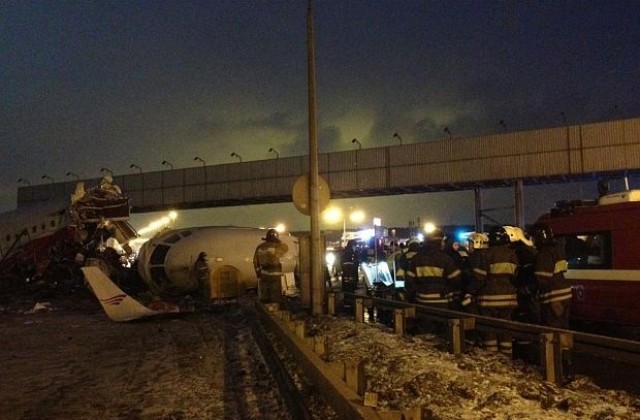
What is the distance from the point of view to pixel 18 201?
50906 millimetres

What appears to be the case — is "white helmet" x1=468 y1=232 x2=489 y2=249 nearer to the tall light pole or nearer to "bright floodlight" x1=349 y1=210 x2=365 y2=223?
the tall light pole

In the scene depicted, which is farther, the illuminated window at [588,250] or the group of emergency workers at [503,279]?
the illuminated window at [588,250]

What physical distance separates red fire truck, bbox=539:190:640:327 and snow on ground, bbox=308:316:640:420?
7.11 feet

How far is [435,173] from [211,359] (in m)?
26.0

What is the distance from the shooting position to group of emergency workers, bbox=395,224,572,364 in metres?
8.00

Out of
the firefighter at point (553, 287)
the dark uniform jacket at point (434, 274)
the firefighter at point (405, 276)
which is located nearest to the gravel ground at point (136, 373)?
the dark uniform jacket at point (434, 274)

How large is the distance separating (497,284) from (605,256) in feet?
6.64

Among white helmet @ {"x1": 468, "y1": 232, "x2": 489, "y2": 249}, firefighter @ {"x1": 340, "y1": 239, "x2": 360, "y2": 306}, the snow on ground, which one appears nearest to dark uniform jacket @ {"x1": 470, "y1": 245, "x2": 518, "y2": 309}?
the snow on ground

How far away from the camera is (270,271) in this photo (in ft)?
43.2

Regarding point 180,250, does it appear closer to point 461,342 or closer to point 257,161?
point 461,342

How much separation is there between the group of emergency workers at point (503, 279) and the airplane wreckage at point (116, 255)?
9.12 meters

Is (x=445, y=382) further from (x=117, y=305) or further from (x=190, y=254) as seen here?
(x=190, y=254)

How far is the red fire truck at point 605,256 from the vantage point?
866 centimetres

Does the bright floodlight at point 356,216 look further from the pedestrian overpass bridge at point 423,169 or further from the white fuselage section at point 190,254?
the white fuselage section at point 190,254
